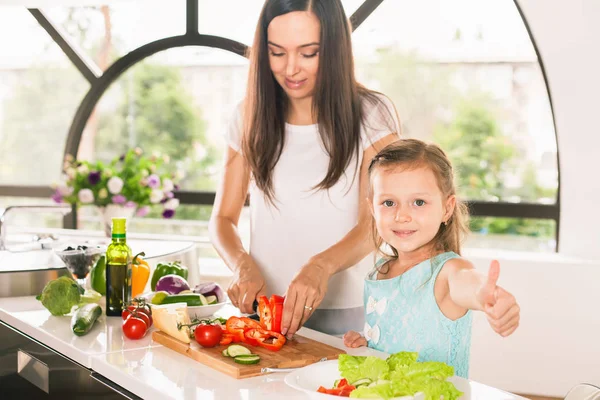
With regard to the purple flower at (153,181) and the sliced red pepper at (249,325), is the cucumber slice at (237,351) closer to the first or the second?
the sliced red pepper at (249,325)

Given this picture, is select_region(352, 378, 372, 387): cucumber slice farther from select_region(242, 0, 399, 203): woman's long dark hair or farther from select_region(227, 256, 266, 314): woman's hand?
select_region(242, 0, 399, 203): woman's long dark hair

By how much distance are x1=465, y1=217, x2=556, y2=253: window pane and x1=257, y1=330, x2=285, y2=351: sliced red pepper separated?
127 inches

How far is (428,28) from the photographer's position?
5.47 meters

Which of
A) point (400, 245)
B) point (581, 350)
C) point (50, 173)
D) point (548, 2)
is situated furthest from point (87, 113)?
point (400, 245)

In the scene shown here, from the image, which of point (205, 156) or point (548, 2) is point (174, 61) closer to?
point (205, 156)

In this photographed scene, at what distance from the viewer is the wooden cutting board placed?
1.53m

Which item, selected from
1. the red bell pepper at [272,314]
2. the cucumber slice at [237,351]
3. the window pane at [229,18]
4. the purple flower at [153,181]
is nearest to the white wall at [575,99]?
the window pane at [229,18]

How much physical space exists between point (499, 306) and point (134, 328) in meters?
0.91

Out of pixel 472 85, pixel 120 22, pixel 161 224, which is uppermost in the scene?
pixel 120 22

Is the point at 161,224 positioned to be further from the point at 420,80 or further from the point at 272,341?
the point at 272,341

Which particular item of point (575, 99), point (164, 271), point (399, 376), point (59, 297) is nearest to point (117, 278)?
point (59, 297)

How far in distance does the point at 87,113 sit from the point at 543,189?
3.49 metres

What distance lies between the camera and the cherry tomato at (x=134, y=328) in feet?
5.99

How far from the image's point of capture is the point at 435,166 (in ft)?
6.03
